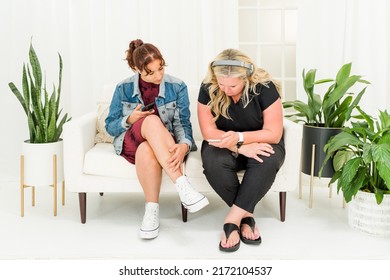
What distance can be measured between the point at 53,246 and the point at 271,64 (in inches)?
93.7

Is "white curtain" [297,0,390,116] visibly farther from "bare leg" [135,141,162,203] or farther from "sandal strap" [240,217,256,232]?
"bare leg" [135,141,162,203]

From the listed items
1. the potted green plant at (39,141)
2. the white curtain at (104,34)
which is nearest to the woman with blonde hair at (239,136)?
the potted green plant at (39,141)

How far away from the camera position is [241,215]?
91.4 inches

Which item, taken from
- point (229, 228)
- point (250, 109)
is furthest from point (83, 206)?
point (250, 109)

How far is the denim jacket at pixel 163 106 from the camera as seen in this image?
2.59 metres

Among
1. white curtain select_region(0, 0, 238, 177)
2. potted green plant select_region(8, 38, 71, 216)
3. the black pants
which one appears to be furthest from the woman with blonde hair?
white curtain select_region(0, 0, 238, 177)

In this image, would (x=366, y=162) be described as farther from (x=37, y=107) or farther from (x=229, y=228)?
(x=37, y=107)

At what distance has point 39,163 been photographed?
271 cm

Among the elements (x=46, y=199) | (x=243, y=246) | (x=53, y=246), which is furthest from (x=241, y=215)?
(x=46, y=199)

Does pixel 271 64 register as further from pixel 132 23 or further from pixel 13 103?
pixel 13 103

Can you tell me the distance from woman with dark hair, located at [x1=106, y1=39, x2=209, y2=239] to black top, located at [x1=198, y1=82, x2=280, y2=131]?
0.21 metres

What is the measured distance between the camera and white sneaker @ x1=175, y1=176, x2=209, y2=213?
89.8 inches

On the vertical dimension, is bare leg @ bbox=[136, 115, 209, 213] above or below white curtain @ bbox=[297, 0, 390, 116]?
below

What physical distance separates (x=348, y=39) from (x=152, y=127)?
1.83 metres
